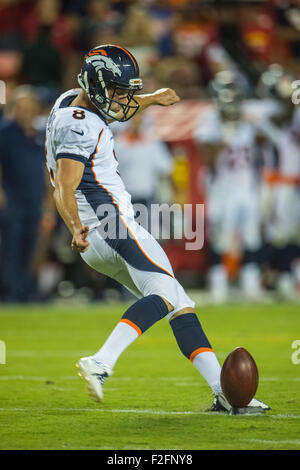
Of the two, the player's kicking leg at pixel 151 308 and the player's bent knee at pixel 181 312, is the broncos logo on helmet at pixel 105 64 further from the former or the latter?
the player's bent knee at pixel 181 312

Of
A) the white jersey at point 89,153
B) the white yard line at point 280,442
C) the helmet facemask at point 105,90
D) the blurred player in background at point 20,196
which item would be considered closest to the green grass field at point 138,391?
the white yard line at point 280,442

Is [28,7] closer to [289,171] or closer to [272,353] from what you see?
[289,171]

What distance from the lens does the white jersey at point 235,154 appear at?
1191 centimetres

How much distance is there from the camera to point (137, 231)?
4.92 m

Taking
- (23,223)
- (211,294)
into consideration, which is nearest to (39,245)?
(23,223)

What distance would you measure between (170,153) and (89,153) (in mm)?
7748

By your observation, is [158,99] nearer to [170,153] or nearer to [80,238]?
[80,238]

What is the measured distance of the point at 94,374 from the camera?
441 centimetres

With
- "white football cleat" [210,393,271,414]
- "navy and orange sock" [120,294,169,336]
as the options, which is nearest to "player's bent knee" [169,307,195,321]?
"navy and orange sock" [120,294,169,336]

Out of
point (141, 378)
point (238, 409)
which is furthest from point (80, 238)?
point (141, 378)

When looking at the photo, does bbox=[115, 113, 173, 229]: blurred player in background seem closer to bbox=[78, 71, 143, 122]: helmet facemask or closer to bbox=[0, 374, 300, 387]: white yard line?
bbox=[0, 374, 300, 387]: white yard line

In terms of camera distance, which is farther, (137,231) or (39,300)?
(39,300)
